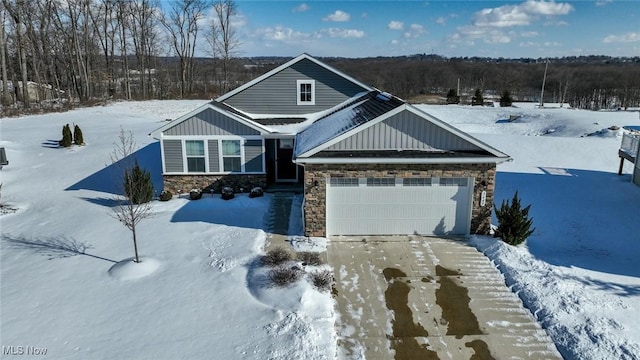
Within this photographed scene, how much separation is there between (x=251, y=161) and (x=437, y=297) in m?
9.59

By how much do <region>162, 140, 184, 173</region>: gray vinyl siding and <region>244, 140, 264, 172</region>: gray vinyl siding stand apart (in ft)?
8.11

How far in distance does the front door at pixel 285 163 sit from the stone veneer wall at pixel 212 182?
1119 millimetres

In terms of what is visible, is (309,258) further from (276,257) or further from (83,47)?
(83,47)

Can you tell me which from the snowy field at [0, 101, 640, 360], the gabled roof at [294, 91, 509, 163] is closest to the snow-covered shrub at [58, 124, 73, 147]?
the snowy field at [0, 101, 640, 360]

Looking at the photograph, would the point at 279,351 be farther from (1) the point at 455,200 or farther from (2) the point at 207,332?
(1) the point at 455,200

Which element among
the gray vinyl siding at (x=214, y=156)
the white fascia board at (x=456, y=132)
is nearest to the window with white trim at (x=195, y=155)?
the gray vinyl siding at (x=214, y=156)

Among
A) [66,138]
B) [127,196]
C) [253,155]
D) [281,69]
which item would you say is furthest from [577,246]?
[66,138]

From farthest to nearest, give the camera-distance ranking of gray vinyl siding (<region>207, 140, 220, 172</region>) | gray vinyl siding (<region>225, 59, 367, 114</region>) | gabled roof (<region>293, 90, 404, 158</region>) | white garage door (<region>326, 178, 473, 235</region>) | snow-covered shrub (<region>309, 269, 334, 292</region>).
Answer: gray vinyl siding (<region>225, 59, 367, 114</region>) → gray vinyl siding (<region>207, 140, 220, 172</region>) → gabled roof (<region>293, 90, 404, 158</region>) → white garage door (<region>326, 178, 473, 235</region>) → snow-covered shrub (<region>309, 269, 334, 292</region>)

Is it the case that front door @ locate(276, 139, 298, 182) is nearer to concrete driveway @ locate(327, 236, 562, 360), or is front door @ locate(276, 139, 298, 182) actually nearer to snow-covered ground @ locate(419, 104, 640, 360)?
concrete driveway @ locate(327, 236, 562, 360)

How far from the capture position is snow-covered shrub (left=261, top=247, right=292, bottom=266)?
12.0 m

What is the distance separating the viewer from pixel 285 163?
18.8m

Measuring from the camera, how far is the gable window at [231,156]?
693 inches

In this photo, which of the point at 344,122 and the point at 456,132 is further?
the point at 344,122

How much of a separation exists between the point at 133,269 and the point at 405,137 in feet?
27.1
